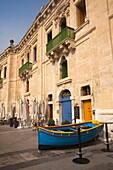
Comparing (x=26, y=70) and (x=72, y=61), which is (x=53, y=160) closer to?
(x=72, y=61)

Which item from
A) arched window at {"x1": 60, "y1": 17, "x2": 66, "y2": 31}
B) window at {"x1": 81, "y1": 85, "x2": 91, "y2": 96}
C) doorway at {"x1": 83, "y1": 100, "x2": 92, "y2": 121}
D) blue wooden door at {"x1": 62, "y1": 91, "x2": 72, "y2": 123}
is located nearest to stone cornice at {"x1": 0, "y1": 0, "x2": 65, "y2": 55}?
arched window at {"x1": 60, "y1": 17, "x2": 66, "y2": 31}

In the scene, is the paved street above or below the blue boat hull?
below

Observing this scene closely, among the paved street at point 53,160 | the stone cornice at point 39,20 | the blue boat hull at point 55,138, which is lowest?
the paved street at point 53,160

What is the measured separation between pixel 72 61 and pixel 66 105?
3666 mm

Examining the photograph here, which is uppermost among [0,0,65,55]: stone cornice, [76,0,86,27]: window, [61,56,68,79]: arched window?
[0,0,65,55]: stone cornice

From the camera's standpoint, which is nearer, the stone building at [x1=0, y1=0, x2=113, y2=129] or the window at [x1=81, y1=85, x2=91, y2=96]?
the stone building at [x1=0, y1=0, x2=113, y2=129]

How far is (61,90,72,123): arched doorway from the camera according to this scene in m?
11.8

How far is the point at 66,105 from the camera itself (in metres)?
12.2

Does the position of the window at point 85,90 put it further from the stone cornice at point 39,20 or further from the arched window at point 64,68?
the stone cornice at point 39,20

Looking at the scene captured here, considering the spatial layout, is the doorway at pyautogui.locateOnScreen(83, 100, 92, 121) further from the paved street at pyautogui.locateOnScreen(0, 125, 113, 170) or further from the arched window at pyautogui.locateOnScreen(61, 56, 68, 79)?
the paved street at pyautogui.locateOnScreen(0, 125, 113, 170)

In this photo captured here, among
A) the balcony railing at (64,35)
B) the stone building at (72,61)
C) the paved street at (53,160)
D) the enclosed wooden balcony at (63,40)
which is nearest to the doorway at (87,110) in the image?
the stone building at (72,61)

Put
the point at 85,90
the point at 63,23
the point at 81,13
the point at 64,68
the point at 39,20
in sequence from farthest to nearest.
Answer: the point at 39,20 → the point at 63,23 → the point at 64,68 → the point at 81,13 → the point at 85,90

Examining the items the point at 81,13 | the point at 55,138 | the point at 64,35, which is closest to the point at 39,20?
the point at 81,13

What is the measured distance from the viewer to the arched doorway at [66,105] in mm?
11797
